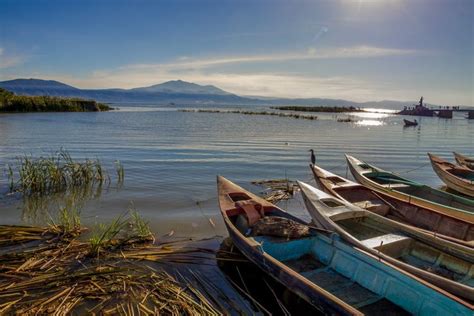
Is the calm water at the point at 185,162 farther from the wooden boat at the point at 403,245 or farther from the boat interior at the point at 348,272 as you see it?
the wooden boat at the point at 403,245

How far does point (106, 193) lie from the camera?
1323 cm

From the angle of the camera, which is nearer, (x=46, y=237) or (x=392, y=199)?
(x=46, y=237)

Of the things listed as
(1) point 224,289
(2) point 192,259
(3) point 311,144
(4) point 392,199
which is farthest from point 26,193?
(3) point 311,144

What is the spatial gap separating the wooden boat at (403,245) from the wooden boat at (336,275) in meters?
0.25

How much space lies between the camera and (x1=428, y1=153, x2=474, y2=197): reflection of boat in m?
13.1

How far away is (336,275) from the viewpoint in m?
6.66

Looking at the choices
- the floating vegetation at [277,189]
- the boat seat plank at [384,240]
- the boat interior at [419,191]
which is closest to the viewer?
the boat seat plank at [384,240]

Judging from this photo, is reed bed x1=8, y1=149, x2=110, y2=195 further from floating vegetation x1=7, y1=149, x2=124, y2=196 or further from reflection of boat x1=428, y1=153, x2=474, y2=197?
reflection of boat x1=428, y1=153, x2=474, y2=197

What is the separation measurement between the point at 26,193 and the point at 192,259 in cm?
771

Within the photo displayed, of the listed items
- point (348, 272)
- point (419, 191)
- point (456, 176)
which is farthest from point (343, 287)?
point (456, 176)

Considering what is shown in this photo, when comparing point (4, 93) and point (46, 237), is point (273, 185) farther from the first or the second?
point (4, 93)

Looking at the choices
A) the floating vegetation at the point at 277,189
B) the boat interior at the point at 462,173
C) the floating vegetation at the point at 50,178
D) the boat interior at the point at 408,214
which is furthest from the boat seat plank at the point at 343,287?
the boat interior at the point at 462,173

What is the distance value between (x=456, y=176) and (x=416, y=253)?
882 centimetres

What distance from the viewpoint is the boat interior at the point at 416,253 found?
6352 millimetres
